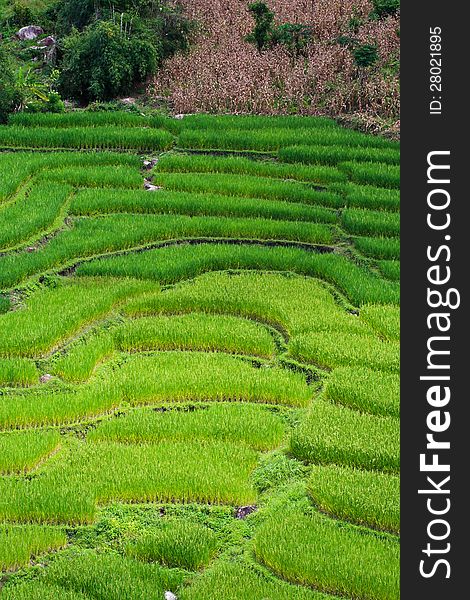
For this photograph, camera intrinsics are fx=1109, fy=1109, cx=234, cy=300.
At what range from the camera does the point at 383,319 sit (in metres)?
10.2

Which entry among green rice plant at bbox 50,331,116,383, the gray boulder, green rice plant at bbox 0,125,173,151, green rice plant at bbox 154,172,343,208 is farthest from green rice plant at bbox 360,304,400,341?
the gray boulder

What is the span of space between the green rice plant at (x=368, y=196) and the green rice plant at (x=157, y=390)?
4112 millimetres

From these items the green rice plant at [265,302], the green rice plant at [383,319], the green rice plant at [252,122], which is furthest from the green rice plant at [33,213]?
the green rice plant at [383,319]

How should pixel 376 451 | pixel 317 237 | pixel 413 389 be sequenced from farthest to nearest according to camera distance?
pixel 317 237
pixel 376 451
pixel 413 389

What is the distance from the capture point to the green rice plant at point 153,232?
11859mm

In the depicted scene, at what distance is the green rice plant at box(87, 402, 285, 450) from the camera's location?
829 centimetres

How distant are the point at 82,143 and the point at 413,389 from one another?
952 cm

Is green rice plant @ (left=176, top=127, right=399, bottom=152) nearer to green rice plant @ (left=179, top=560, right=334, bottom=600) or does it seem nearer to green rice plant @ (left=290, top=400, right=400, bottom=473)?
green rice plant @ (left=290, top=400, right=400, bottom=473)

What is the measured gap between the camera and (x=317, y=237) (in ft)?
40.1

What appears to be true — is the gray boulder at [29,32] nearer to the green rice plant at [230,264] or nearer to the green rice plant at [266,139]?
the green rice plant at [266,139]

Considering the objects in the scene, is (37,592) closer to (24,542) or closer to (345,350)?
(24,542)

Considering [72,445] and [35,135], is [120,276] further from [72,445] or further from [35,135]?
[35,135]

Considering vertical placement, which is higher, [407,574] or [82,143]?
[82,143]

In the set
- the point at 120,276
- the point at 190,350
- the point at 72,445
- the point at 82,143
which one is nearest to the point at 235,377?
the point at 190,350
